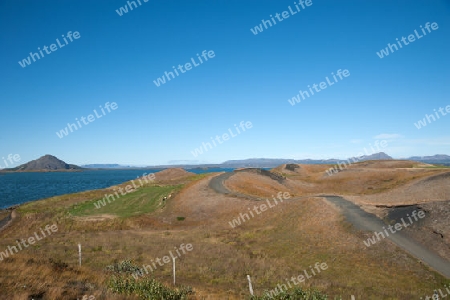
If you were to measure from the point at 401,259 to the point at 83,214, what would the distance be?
43234mm

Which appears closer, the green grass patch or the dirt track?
the dirt track

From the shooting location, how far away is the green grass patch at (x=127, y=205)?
157 feet

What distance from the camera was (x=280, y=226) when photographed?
34.0 metres

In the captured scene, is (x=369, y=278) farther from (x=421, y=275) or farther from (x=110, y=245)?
(x=110, y=245)

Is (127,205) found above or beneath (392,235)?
above

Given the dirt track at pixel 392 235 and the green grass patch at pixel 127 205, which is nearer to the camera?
the dirt track at pixel 392 235

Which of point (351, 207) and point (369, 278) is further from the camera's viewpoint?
point (351, 207)

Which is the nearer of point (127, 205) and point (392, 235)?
point (392, 235)

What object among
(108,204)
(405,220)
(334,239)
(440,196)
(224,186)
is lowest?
(440,196)

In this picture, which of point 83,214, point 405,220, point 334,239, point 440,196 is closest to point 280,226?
point 334,239

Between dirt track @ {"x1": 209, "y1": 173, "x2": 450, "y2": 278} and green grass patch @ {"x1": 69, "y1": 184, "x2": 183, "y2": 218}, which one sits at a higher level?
green grass patch @ {"x1": 69, "y1": 184, "x2": 183, "y2": 218}

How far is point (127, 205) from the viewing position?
52.8 m

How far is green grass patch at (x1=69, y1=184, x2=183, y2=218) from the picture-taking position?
157 ft

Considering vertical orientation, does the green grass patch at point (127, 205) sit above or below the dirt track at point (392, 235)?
above
